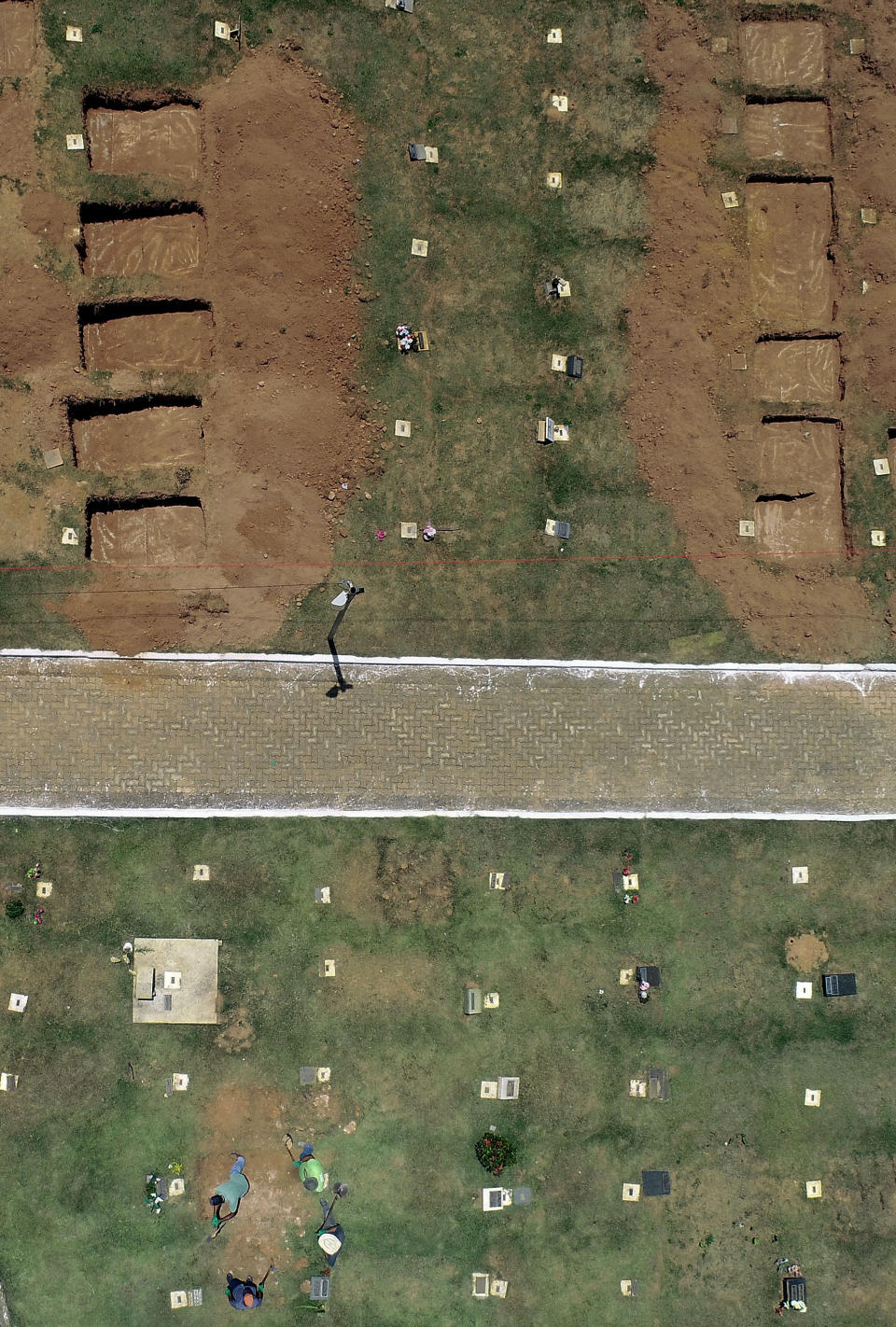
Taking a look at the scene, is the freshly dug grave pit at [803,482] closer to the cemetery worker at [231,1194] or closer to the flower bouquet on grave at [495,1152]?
the flower bouquet on grave at [495,1152]

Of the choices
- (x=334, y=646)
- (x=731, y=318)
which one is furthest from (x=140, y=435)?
(x=731, y=318)

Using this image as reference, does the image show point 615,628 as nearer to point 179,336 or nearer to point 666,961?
point 666,961

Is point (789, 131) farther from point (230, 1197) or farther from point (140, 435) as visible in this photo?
point (230, 1197)

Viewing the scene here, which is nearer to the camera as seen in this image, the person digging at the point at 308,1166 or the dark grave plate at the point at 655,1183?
the person digging at the point at 308,1166

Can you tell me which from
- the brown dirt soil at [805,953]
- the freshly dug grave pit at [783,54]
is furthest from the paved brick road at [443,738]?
the freshly dug grave pit at [783,54]

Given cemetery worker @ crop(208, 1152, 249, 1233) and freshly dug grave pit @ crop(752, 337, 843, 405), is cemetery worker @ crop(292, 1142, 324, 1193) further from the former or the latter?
freshly dug grave pit @ crop(752, 337, 843, 405)

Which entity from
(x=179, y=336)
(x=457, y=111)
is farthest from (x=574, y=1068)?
(x=457, y=111)
